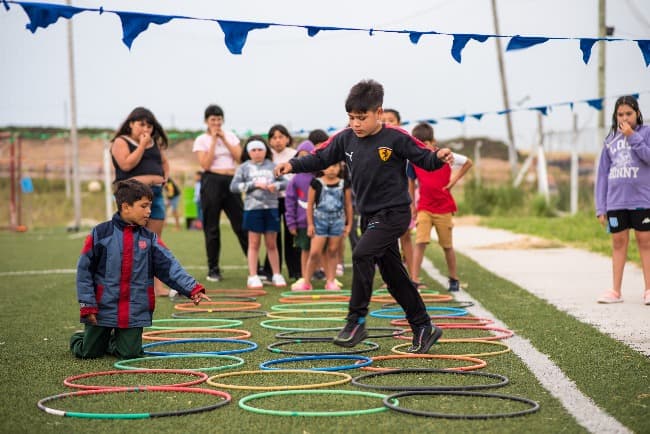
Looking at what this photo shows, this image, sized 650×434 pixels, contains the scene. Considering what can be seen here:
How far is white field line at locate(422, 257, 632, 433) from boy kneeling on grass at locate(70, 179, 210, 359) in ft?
7.47

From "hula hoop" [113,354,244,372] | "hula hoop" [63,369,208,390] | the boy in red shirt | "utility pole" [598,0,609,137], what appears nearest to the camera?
"hula hoop" [63,369,208,390]

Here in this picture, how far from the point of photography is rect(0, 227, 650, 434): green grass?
4691 millimetres

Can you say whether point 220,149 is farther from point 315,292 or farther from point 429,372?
point 429,372

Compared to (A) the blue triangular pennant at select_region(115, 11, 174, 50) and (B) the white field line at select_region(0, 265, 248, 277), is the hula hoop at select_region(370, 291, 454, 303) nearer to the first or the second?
(A) the blue triangular pennant at select_region(115, 11, 174, 50)

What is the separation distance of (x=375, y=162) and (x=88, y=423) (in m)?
3.02

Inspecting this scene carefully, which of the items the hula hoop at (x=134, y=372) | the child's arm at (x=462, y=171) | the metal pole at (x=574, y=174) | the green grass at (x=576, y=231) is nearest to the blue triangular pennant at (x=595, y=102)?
the green grass at (x=576, y=231)

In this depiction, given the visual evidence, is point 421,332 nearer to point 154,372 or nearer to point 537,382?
point 537,382

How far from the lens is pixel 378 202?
7.06 m

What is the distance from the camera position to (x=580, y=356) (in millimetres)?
6516

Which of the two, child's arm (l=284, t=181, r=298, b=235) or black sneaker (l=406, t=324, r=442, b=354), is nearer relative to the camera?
black sneaker (l=406, t=324, r=442, b=354)

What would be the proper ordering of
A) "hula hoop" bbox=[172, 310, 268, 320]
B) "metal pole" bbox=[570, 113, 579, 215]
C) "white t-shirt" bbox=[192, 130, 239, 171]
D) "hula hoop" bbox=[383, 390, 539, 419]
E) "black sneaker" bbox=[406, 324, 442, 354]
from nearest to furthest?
"hula hoop" bbox=[383, 390, 539, 419]
"black sneaker" bbox=[406, 324, 442, 354]
"hula hoop" bbox=[172, 310, 268, 320]
"white t-shirt" bbox=[192, 130, 239, 171]
"metal pole" bbox=[570, 113, 579, 215]

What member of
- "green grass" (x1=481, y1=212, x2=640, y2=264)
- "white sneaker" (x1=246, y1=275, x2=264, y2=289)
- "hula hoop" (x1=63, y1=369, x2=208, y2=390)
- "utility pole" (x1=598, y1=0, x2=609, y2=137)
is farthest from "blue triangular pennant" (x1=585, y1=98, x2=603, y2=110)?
"utility pole" (x1=598, y1=0, x2=609, y2=137)

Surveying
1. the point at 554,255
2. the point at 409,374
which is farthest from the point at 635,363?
the point at 554,255

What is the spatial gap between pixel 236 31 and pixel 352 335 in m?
2.50
